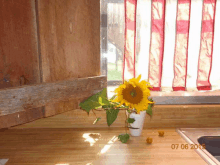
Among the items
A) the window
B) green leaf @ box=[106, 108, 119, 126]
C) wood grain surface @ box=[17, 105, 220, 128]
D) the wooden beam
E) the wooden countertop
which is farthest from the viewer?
the window

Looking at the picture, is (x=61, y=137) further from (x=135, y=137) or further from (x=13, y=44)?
(x=13, y=44)

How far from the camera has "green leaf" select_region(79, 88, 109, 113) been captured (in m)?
0.88

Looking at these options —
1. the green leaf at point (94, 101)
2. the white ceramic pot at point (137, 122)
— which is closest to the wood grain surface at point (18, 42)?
the green leaf at point (94, 101)

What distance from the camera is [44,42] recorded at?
70 centimetres

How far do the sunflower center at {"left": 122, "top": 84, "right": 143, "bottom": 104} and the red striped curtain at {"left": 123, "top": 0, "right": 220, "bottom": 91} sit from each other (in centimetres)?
36

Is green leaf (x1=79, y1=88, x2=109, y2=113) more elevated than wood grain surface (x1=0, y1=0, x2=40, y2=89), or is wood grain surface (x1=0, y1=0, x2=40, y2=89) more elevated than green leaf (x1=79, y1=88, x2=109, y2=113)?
wood grain surface (x1=0, y1=0, x2=40, y2=89)

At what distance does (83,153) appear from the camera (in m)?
0.78

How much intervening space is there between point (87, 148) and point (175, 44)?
92 centimetres

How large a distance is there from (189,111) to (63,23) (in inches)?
38.2

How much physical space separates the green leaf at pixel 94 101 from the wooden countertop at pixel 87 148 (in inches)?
7.6

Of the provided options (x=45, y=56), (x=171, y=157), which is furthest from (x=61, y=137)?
(x=171, y=157)

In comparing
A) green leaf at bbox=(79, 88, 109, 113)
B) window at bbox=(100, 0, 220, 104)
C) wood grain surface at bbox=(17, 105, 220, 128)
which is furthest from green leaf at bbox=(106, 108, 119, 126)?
window at bbox=(100, 0, 220, 104)

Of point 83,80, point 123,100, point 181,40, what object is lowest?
point 123,100

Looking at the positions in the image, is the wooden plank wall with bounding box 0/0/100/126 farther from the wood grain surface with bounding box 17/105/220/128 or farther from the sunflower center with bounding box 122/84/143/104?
the wood grain surface with bounding box 17/105/220/128
